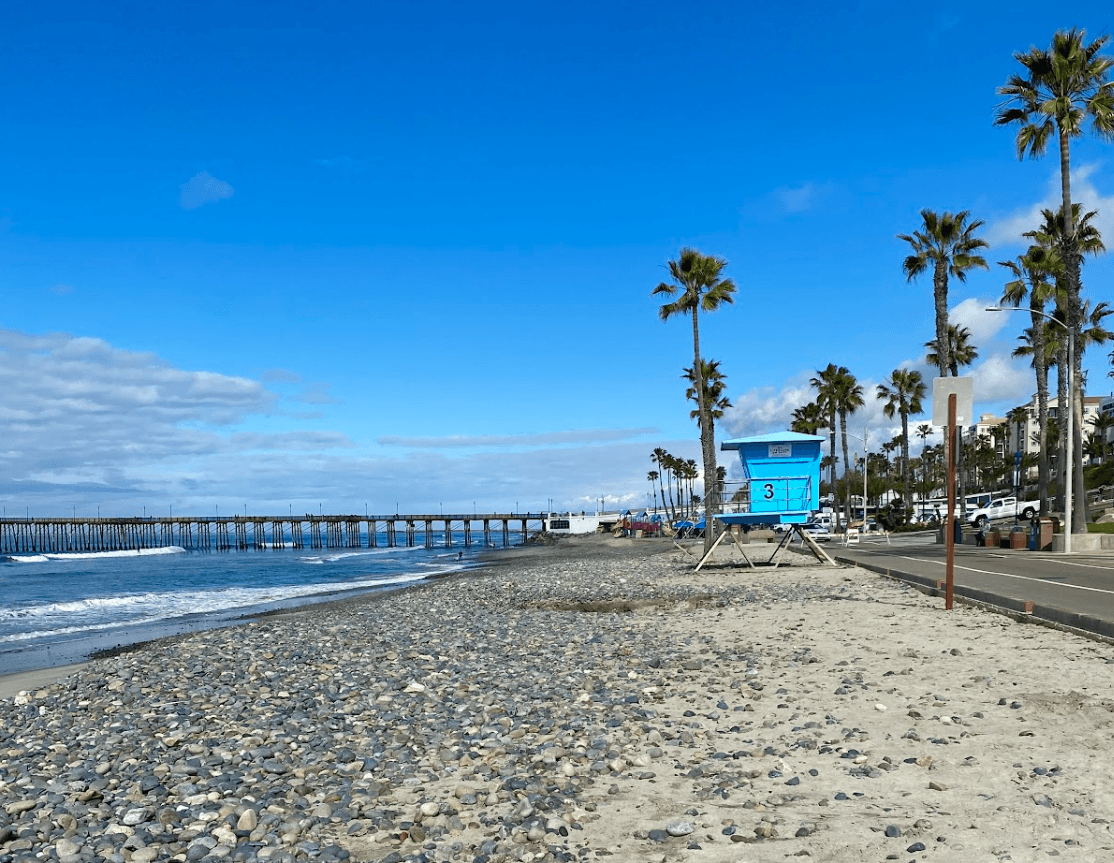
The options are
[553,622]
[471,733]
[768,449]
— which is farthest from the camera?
[768,449]

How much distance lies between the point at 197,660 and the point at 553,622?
5825 millimetres

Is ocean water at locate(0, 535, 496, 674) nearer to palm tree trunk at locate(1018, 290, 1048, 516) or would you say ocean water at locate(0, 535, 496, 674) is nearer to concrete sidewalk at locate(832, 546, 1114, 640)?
concrete sidewalk at locate(832, 546, 1114, 640)

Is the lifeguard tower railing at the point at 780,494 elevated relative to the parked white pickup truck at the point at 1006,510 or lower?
elevated

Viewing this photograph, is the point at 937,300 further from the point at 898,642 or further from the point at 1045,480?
the point at 898,642

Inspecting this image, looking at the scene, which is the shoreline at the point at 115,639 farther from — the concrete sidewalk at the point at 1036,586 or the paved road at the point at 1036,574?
the paved road at the point at 1036,574

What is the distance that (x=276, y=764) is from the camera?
6945 mm

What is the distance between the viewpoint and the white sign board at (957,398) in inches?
527

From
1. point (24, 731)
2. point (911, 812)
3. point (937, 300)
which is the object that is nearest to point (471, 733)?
point (911, 812)

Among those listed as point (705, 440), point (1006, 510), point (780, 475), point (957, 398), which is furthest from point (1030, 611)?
point (1006, 510)

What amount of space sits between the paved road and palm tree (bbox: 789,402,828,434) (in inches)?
1953

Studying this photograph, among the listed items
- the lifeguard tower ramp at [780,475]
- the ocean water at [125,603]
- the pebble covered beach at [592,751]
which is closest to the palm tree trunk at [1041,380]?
the lifeguard tower ramp at [780,475]

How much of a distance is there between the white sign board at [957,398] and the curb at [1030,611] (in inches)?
109

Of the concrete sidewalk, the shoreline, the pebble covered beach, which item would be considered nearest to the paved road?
the concrete sidewalk

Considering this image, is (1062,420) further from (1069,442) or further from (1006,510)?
(1006,510)
